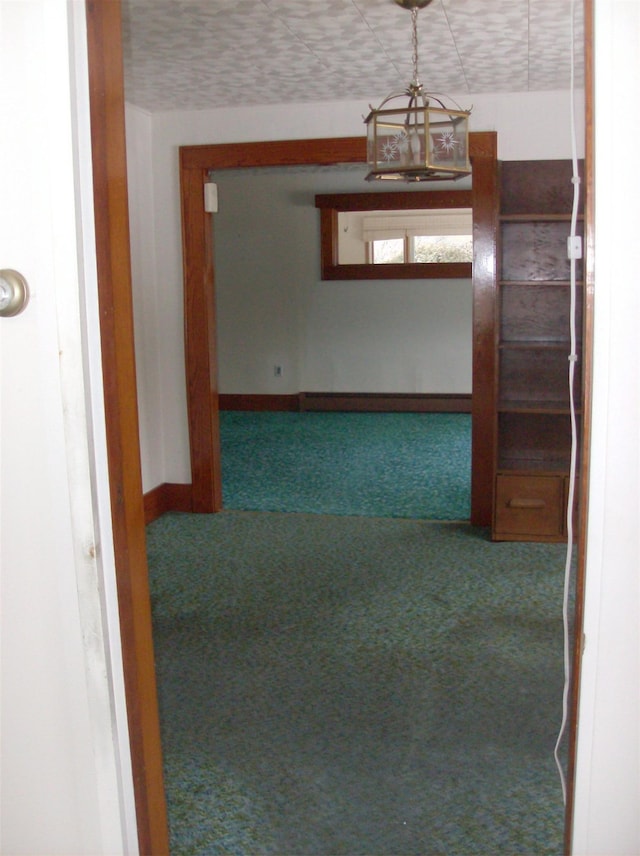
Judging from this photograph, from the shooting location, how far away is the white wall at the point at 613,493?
1.12 metres

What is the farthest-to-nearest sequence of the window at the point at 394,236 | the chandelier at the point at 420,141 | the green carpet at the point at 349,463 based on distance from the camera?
the window at the point at 394,236 → the green carpet at the point at 349,463 → the chandelier at the point at 420,141

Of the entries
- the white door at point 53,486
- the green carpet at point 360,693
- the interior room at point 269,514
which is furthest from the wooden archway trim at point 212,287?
the white door at point 53,486

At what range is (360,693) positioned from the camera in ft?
8.70

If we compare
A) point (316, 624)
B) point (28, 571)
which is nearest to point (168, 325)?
point (316, 624)

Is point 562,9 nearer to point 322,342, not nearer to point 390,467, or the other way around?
point 390,467

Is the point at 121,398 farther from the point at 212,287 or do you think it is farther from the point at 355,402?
the point at 355,402

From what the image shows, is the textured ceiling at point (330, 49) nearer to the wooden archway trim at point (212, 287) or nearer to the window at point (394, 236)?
the wooden archway trim at point (212, 287)

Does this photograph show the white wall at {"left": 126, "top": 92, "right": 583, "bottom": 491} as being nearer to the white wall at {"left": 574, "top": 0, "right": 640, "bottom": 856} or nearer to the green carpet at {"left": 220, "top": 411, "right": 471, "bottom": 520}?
the green carpet at {"left": 220, "top": 411, "right": 471, "bottom": 520}

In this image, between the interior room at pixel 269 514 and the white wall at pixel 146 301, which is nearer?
the interior room at pixel 269 514

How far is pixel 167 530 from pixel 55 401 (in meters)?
3.26

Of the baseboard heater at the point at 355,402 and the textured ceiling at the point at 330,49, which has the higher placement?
the textured ceiling at the point at 330,49

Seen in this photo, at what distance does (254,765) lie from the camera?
7.43 feet

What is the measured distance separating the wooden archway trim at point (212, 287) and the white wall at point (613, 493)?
3.04m

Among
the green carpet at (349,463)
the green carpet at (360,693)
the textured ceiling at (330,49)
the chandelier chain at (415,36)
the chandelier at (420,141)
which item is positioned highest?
the textured ceiling at (330,49)
